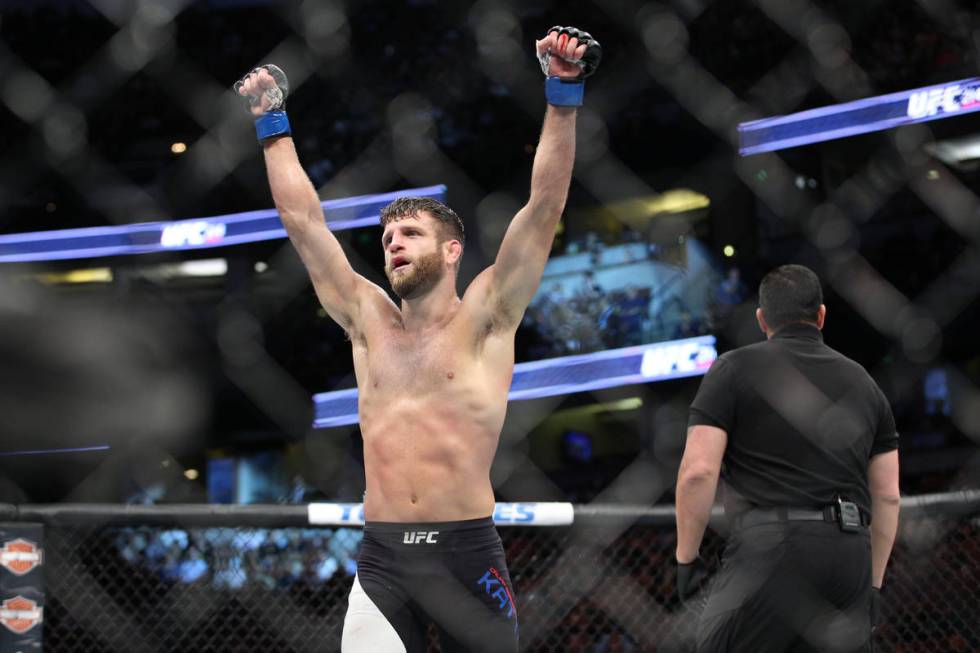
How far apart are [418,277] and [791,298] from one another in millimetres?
764

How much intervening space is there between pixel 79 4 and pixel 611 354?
15.4ft

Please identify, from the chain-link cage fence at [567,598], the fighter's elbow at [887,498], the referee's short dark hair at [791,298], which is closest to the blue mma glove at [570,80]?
the referee's short dark hair at [791,298]

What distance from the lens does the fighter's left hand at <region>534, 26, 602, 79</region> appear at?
1.86 meters

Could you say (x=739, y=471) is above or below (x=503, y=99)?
below

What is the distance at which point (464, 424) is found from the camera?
196cm

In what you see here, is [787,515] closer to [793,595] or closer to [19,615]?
[793,595]

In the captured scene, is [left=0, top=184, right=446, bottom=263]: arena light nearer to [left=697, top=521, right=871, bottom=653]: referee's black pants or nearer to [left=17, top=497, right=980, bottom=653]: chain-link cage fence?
[left=17, top=497, right=980, bottom=653]: chain-link cage fence

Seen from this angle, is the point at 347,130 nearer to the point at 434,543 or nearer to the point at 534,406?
the point at 534,406

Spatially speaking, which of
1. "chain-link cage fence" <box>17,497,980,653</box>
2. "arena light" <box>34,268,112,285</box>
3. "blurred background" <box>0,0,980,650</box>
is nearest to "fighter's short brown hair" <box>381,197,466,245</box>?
"chain-link cage fence" <box>17,497,980,653</box>

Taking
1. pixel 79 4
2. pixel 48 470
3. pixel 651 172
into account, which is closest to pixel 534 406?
pixel 651 172

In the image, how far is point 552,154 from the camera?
1915 millimetres

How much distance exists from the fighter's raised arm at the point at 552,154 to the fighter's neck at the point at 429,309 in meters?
0.16

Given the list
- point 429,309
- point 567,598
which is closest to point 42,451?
→ point 567,598

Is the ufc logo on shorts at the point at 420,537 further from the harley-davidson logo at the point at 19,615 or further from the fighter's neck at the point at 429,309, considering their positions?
the harley-davidson logo at the point at 19,615
